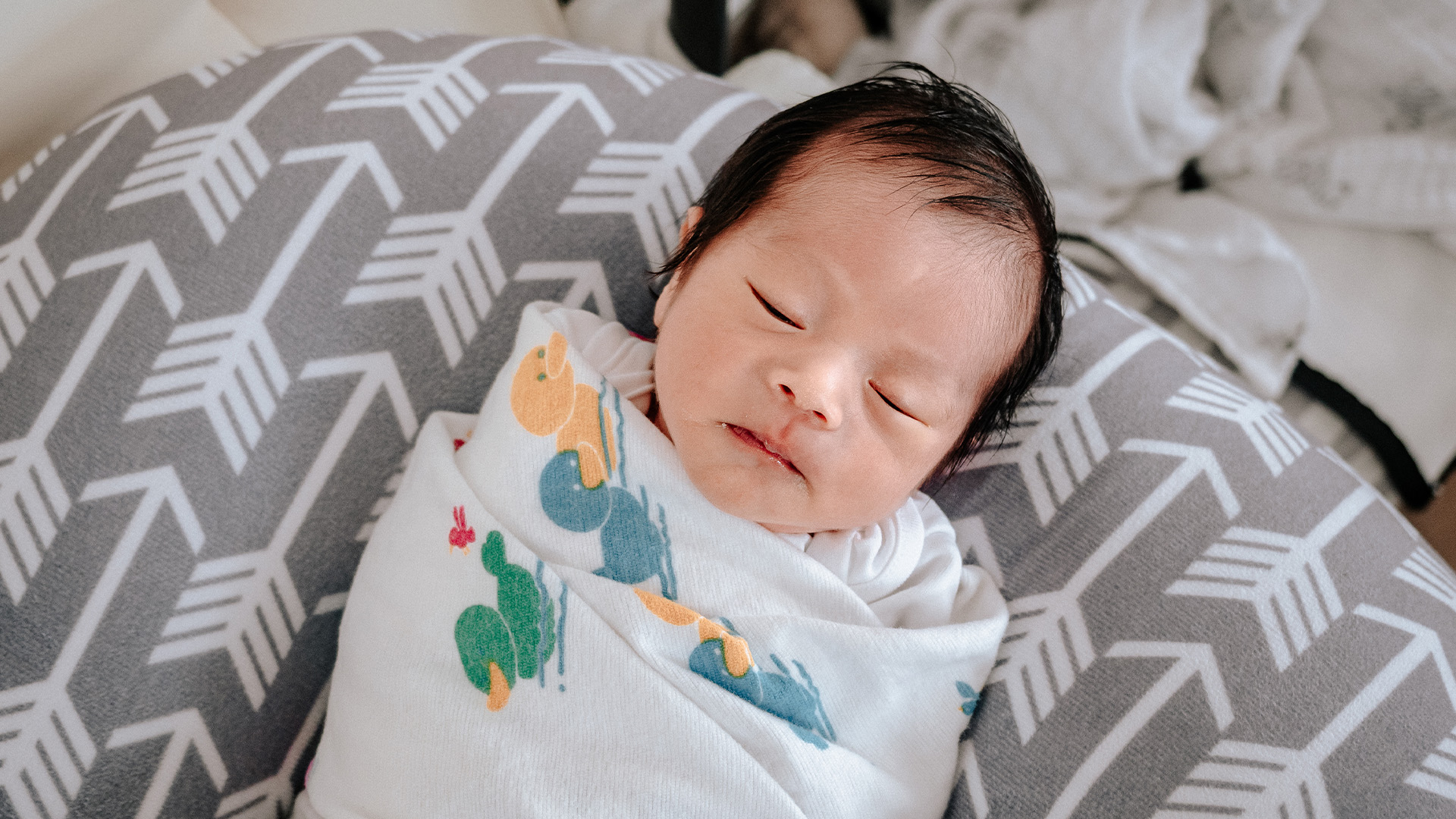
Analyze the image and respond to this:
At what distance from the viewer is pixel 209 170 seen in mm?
932

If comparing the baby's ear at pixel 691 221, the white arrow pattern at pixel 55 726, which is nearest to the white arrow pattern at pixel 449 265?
the baby's ear at pixel 691 221

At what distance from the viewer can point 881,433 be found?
784mm

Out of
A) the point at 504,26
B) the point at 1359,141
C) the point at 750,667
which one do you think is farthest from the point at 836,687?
the point at 504,26

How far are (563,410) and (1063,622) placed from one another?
1.82ft

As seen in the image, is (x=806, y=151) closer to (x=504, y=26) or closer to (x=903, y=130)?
(x=903, y=130)

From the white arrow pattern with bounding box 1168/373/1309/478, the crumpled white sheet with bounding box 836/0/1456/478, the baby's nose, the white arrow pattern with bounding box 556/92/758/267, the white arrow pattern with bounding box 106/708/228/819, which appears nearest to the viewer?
the baby's nose

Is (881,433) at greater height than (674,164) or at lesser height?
lesser

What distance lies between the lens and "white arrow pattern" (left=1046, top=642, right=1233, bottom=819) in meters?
0.83

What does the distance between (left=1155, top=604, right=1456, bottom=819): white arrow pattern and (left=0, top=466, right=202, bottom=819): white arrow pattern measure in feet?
3.29

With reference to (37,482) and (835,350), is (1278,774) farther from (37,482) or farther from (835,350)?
(37,482)

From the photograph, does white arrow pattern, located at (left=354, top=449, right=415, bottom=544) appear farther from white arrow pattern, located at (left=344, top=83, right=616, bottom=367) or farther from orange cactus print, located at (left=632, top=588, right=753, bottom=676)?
orange cactus print, located at (left=632, top=588, right=753, bottom=676)

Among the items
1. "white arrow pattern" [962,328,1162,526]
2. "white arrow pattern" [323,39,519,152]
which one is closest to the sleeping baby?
"white arrow pattern" [962,328,1162,526]

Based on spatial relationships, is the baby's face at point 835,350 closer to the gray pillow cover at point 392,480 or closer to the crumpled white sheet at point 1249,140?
the gray pillow cover at point 392,480

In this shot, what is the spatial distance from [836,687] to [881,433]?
244 mm
